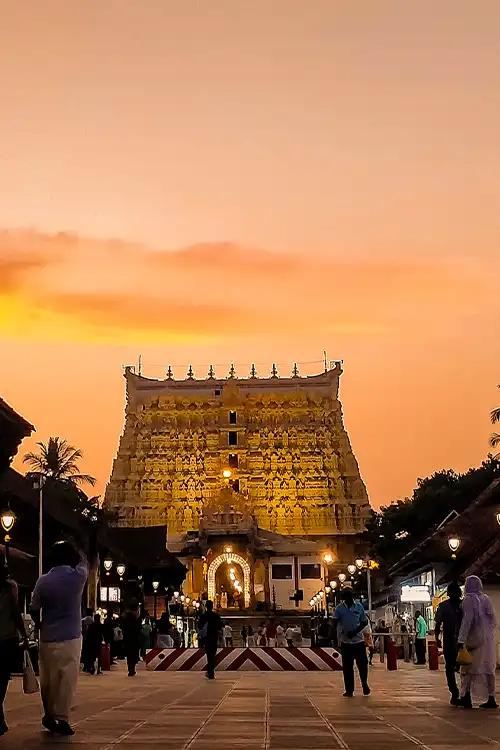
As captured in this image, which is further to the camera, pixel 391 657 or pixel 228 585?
pixel 228 585

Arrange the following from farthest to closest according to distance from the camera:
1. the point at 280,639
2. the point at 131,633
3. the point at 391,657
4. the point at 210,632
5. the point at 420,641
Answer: the point at 280,639 → the point at 420,641 → the point at 391,657 → the point at 131,633 → the point at 210,632

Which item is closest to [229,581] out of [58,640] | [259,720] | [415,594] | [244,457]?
[244,457]

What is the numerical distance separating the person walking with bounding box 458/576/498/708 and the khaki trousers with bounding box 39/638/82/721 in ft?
20.0

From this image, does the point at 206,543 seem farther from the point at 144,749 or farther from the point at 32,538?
the point at 144,749

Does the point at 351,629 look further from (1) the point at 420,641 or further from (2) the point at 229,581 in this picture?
(2) the point at 229,581

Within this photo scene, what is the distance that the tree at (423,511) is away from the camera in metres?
87.9

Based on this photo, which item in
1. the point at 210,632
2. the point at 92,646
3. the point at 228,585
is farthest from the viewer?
the point at 228,585

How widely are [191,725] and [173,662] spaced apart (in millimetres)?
22792

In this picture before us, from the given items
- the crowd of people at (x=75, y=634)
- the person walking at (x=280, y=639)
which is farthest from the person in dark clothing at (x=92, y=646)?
the person walking at (x=280, y=639)

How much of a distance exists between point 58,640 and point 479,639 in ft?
21.5

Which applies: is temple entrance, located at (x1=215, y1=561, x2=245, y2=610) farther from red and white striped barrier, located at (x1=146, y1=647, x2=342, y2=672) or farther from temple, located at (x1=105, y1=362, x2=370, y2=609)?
red and white striped barrier, located at (x1=146, y1=647, x2=342, y2=672)

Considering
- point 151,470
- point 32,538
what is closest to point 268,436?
point 151,470

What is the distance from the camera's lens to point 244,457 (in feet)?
439

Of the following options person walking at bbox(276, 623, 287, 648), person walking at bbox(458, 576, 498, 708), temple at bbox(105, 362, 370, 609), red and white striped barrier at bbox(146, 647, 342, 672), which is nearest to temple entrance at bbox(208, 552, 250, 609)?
temple at bbox(105, 362, 370, 609)
